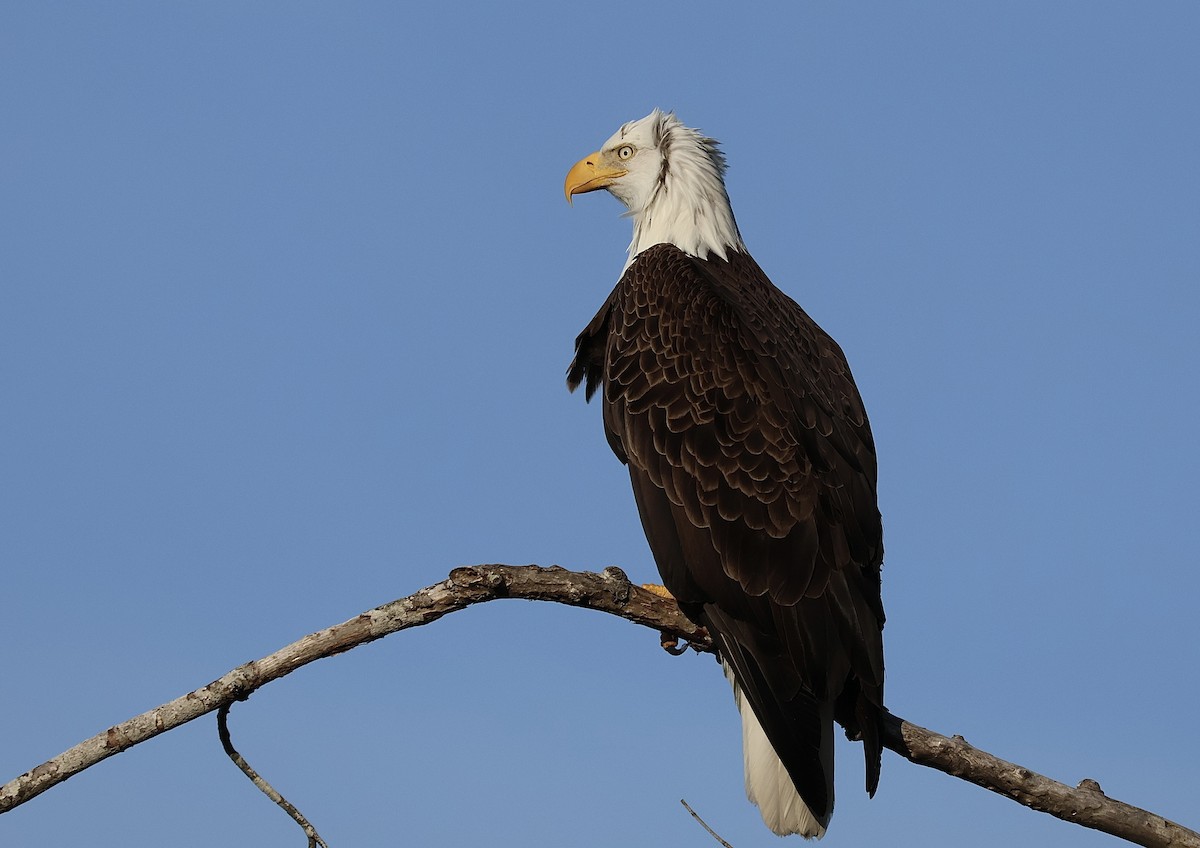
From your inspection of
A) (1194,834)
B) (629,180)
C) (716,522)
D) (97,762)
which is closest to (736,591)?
(716,522)

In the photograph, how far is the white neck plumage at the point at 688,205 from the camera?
7.61m

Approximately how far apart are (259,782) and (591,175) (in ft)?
15.0

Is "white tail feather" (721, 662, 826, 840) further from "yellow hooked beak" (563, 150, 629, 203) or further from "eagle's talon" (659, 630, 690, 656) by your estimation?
"yellow hooked beak" (563, 150, 629, 203)

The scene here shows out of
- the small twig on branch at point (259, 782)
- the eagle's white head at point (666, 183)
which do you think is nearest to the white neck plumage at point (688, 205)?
the eagle's white head at point (666, 183)

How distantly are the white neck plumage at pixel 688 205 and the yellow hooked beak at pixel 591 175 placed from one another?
0.33 m

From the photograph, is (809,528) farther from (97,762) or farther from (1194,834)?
(97,762)

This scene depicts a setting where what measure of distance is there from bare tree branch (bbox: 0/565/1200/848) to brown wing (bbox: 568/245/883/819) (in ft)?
1.00

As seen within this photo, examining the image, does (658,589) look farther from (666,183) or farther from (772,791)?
(666,183)

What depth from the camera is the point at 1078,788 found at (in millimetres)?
5414

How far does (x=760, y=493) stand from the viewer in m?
5.97

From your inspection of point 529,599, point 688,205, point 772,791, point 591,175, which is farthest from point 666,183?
point 772,791

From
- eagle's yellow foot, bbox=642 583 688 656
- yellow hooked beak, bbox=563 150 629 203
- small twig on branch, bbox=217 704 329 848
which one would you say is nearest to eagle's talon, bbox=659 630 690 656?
eagle's yellow foot, bbox=642 583 688 656

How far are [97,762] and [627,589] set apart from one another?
7.26ft

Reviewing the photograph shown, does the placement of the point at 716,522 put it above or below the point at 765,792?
above
